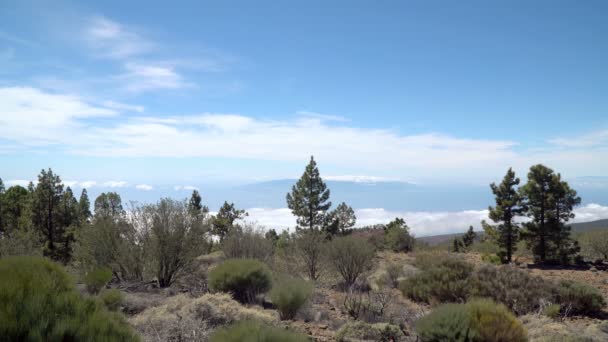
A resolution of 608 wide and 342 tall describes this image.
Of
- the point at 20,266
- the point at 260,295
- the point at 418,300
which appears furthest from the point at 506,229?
the point at 20,266

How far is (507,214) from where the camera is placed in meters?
32.6

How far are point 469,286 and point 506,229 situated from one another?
18.8 metres

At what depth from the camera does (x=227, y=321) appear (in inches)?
391

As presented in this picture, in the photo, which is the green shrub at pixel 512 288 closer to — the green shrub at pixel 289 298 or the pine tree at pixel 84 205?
the green shrub at pixel 289 298

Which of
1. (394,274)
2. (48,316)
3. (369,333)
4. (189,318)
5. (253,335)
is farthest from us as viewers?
(394,274)

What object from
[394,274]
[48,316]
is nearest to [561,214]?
[394,274]

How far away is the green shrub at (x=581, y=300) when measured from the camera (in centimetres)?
1551

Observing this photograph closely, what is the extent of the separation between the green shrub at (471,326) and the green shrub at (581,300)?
8.68 m

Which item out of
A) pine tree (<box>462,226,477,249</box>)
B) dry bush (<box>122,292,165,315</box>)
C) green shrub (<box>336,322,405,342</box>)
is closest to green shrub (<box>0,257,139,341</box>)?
green shrub (<box>336,322,405,342</box>)

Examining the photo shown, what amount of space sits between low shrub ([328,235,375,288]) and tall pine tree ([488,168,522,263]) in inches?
571

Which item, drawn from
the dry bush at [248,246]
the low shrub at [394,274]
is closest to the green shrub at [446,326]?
the low shrub at [394,274]

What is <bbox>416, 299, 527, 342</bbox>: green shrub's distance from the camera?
8.30 metres

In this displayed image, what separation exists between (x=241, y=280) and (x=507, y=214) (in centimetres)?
2514

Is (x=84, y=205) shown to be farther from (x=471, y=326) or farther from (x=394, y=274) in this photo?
(x=471, y=326)
